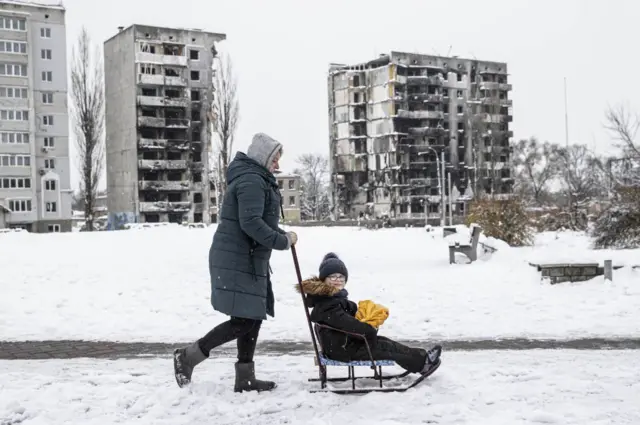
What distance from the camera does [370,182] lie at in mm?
83562

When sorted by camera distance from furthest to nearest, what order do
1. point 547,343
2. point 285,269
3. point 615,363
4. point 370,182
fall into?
1. point 370,182
2. point 285,269
3. point 547,343
4. point 615,363

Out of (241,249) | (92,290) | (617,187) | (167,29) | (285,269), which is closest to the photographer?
(241,249)

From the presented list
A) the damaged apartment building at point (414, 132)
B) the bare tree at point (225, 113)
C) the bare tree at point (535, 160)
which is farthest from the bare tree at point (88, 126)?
the bare tree at point (535, 160)

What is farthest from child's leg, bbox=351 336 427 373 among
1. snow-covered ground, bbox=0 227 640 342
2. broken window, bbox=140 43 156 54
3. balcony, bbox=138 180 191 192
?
broken window, bbox=140 43 156 54

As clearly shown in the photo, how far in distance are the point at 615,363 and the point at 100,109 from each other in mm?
52779

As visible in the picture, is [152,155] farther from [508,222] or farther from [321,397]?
[321,397]

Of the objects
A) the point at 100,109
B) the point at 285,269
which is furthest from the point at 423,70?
the point at 285,269

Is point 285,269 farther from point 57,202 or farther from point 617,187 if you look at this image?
point 57,202

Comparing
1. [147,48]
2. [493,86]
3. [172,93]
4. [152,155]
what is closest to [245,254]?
[152,155]

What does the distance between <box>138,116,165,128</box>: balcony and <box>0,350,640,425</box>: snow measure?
66.4 metres

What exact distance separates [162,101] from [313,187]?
44572mm

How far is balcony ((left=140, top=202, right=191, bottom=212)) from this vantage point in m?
69.2

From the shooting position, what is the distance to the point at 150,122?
70.7 metres

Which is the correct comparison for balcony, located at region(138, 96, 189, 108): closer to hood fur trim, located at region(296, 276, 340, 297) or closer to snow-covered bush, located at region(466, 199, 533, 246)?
snow-covered bush, located at region(466, 199, 533, 246)
